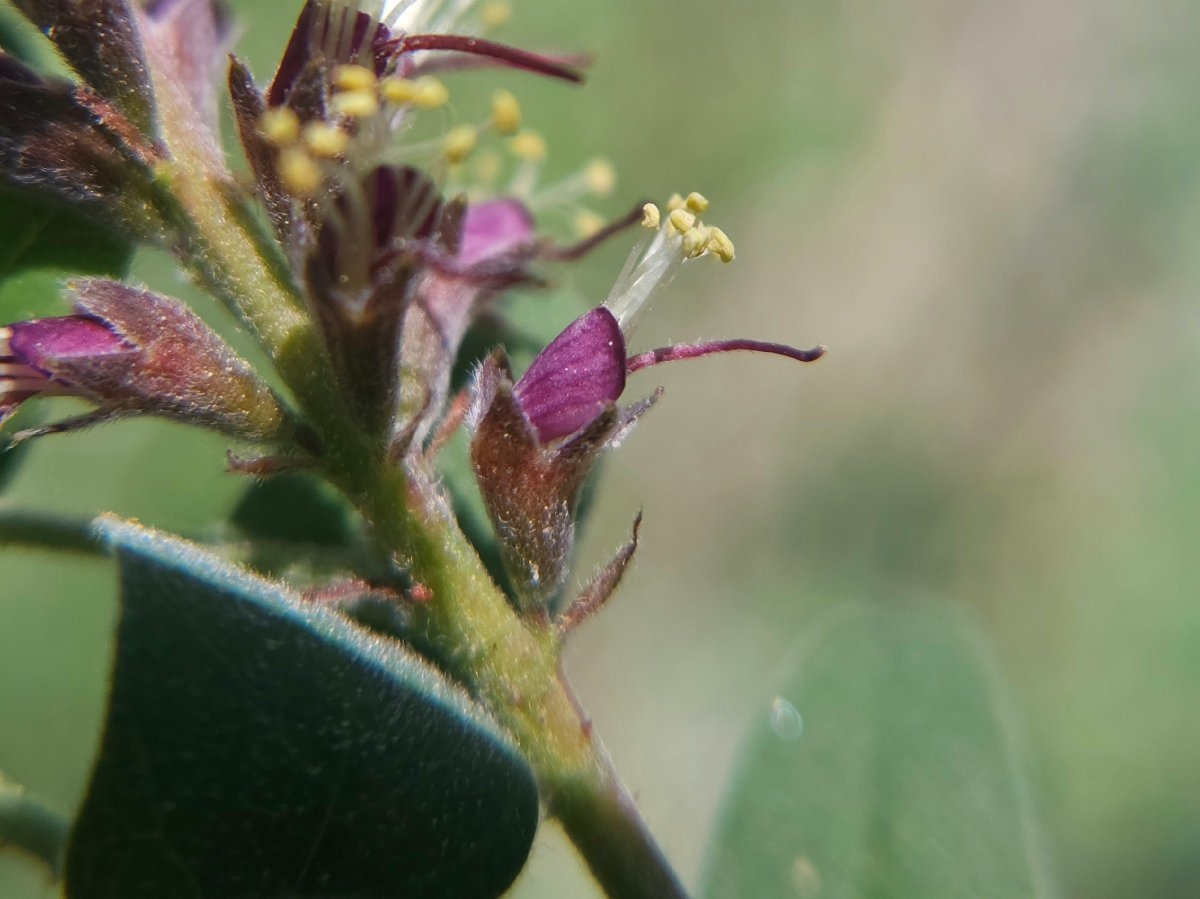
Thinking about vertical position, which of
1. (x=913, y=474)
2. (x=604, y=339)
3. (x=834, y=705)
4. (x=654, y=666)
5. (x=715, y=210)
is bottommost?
(x=654, y=666)

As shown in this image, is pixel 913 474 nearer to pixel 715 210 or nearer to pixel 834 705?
pixel 715 210

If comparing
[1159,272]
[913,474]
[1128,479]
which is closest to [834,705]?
[913,474]

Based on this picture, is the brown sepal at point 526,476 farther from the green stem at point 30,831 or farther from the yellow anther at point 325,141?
the green stem at point 30,831

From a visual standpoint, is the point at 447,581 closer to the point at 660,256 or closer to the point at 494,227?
the point at 660,256

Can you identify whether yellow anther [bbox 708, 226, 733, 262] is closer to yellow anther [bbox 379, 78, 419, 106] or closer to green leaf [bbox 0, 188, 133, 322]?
yellow anther [bbox 379, 78, 419, 106]

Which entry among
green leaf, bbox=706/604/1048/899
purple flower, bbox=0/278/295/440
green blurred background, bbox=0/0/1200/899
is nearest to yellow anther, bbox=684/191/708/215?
purple flower, bbox=0/278/295/440

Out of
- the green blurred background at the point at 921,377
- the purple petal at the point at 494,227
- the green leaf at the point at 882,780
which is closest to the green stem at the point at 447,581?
the purple petal at the point at 494,227
